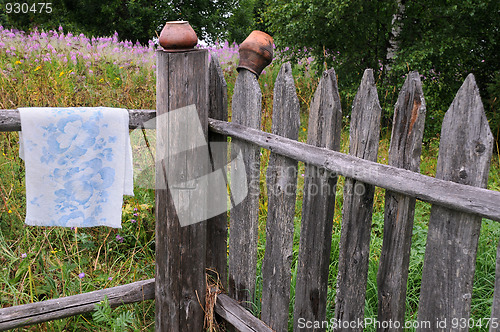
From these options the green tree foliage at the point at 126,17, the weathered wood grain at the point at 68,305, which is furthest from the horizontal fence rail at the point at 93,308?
the green tree foliage at the point at 126,17

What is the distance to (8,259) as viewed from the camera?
9.07ft

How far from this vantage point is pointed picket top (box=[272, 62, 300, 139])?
6.16 ft

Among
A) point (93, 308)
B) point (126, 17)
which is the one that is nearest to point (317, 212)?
point (93, 308)

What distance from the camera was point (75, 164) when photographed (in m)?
2.05

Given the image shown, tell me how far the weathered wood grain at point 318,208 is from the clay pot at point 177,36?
23.8 inches

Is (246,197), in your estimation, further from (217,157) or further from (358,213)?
(358,213)

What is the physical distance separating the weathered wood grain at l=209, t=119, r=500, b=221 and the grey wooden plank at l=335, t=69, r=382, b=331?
74 mm

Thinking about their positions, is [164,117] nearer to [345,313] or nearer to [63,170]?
[63,170]

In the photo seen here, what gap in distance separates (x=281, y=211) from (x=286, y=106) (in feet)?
1.59

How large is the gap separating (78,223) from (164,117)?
674 mm

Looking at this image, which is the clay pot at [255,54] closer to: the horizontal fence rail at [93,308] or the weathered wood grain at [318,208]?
the weathered wood grain at [318,208]

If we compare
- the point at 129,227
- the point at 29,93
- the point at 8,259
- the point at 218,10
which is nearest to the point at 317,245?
the point at 129,227

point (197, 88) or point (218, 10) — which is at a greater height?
point (218, 10)

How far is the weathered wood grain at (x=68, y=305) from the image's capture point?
6.91 feet
